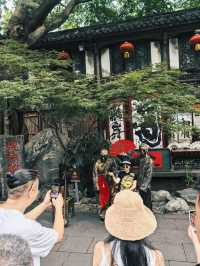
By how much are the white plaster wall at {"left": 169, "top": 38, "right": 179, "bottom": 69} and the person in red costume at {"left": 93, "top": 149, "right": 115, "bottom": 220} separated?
6689mm

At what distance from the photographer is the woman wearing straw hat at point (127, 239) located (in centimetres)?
233

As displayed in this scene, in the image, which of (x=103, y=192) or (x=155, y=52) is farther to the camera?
(x=155, y=52)

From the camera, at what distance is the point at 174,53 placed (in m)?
13.1

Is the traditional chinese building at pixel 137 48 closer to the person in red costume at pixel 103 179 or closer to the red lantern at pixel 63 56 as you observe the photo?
the red lantern at pixel 63 56

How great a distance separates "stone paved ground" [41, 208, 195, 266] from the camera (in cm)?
568

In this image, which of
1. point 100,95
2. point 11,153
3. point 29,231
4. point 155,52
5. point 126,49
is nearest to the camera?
point 29,231

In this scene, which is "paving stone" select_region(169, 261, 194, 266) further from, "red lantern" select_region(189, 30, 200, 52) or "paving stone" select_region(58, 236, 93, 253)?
"red lantern" select_region(189, 30, 200, 52)

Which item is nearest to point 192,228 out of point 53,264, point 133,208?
point 133,208

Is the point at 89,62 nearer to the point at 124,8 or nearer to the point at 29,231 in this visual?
the point at 124,8

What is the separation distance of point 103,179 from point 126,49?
6670mm

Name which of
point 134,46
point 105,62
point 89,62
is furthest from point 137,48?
point 89,62

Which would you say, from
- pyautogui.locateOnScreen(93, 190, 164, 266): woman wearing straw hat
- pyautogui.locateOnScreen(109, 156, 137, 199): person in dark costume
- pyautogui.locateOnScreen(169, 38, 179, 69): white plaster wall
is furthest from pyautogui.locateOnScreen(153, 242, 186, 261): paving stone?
pyautogui.locateOnScreen(169, 38, 179, 69): white plaster wall

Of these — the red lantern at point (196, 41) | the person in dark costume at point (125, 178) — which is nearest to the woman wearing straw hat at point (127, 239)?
the person in dark costume at point (125, 178)

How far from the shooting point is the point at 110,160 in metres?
8.26
